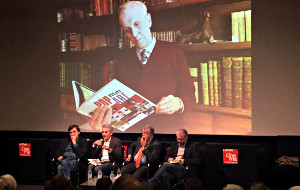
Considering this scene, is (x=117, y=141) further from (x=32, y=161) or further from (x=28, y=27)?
(x=28, y=27)

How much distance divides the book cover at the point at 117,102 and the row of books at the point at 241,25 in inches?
64.8

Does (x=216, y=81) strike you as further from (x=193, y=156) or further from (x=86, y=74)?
(x=86, y=74)

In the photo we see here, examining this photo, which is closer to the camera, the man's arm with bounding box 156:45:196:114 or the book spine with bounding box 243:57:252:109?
the book spine with bounding box 243:57:252:109

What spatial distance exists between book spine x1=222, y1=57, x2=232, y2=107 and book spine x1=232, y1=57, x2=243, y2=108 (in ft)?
0.19

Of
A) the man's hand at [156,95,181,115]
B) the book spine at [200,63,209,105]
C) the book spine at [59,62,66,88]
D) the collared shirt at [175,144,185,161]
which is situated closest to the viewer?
the collared shirt at [175,144,185,161]

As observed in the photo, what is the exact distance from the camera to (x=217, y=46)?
6.82 meters

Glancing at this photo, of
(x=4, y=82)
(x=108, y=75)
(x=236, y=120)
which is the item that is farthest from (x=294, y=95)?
(x=4, y=82)

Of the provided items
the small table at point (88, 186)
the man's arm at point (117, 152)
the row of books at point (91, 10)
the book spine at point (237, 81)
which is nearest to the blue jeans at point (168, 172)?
the man's arm at point (117, 152)

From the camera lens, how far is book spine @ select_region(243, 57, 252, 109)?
668cm

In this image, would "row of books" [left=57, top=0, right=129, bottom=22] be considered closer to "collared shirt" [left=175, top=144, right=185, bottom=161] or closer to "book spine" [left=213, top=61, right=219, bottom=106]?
"book spine" [left=213, top=61, right=219, bottom=106]

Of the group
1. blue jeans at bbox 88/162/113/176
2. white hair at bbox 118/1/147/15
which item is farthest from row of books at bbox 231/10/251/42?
blue jeans at bbox 88/162/113/176

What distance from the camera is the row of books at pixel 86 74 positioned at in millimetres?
7438

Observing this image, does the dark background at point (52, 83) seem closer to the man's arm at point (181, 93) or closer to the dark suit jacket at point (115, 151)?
the man's arm at point (181, 93)

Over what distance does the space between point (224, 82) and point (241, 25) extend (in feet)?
2.76
